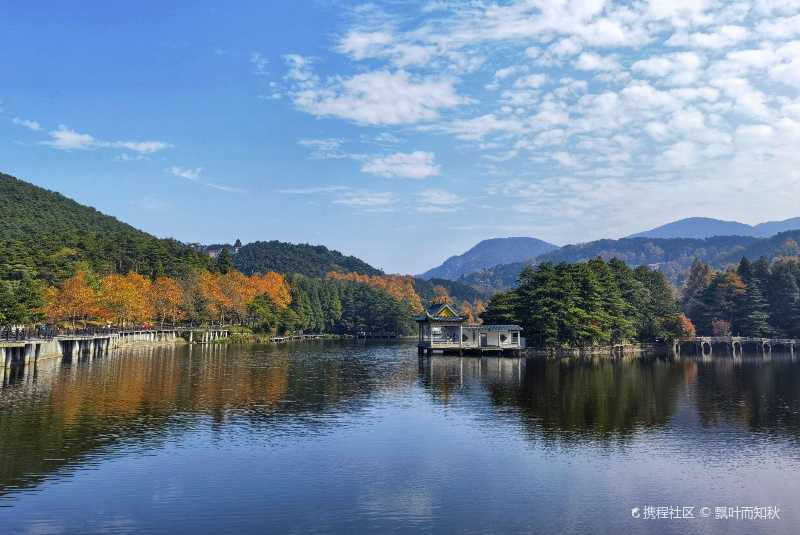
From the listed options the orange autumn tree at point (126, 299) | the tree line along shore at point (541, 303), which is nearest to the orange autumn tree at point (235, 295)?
the tree line along shore at point (541, 303)

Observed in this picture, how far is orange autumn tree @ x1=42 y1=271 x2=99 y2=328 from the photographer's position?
69.4 metres

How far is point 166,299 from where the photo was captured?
92688 millimetres

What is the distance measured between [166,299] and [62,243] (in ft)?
64.1

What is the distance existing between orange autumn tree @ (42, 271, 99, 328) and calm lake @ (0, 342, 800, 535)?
27012 mm

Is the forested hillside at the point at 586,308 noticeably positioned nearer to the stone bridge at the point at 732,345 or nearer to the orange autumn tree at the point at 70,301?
the stone bridge at the point at 732,345

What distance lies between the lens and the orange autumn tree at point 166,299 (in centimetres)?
9162

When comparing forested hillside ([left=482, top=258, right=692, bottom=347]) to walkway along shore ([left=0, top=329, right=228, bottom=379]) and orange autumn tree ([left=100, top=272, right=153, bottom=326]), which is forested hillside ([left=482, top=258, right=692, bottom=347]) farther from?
orange autumn tree ([left=100, top=272, right=153, bottom=326])

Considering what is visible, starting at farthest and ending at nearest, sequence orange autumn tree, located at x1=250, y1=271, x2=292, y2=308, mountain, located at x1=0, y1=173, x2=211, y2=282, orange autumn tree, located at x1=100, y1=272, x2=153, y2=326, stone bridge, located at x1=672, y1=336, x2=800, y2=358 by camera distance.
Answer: orange autumn tree, located at x1=250, y1=271, x2=292, y2=308 < stone bridge, located at x1=672, y1=336, x2=800, y2=358 < orange autumn tree, located at x1=100, y1=272, x2=153, y2=326 < mountain, located at x1=0, y1=173, x2=211, y2=282

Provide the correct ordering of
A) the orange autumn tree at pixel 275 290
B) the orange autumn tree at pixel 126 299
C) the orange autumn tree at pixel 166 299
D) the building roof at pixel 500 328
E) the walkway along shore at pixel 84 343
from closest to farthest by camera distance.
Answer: the walkway along shore at pixel 84 343, the building roof at pixel 500 328, the orange autumn tree at pixel 126 299, the orange autumn tree at pixel 166 299, the orange autumn tree at pixel 275 290

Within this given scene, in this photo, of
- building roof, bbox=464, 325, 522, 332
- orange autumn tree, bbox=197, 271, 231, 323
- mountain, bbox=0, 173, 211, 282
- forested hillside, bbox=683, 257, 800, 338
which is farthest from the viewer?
orange autumn tree, bbox=197, 271, 231, 323

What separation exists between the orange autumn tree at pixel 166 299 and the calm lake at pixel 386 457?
47050 mm

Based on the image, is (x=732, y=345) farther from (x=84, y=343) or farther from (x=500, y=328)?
(x=84, y=343)

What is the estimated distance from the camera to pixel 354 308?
14762 cm

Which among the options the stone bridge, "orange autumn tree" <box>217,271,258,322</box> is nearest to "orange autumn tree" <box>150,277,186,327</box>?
"orange autumn tree" <box>217,271,258,322</box>
